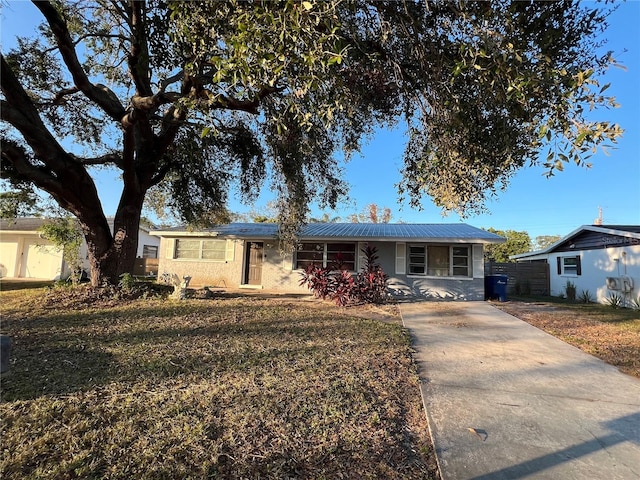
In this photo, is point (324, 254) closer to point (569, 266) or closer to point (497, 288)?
point (497, 288)

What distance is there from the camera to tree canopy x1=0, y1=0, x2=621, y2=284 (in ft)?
10.8

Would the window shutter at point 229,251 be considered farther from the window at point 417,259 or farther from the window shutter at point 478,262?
the window shutter at point 478,262

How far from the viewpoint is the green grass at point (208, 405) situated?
2545 millimetres

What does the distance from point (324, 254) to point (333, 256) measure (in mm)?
396

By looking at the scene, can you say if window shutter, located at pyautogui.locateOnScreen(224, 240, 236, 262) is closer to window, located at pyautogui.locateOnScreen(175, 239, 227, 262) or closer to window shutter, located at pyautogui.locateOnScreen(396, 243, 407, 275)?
window, located at pyautogui.locateOnScreen(175, 239, 227, 262)

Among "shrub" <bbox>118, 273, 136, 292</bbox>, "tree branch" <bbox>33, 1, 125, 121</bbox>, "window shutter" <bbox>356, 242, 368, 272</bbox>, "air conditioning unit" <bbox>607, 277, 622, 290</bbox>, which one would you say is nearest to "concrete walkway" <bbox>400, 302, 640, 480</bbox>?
"window shutter" <bbox>356, 242, 368, 272</bbox>

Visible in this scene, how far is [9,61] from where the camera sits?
8.77 m

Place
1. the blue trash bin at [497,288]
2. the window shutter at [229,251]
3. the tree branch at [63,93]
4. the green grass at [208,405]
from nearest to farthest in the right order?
the green grass at [208,405] < the tree branch at [63,93] < the blue trash bin at [497,288] < the window shutter at [229,251]

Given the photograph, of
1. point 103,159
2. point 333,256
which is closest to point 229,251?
point 333,256

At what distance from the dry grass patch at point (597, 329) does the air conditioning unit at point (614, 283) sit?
1350 millimetres

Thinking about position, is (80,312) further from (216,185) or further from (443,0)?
(443,0)

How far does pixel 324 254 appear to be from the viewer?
49.6 ft

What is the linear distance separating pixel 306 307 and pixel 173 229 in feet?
30.4

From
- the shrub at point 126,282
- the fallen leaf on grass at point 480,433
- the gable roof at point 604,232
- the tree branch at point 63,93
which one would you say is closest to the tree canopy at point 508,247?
the gable roof at point 604,232
